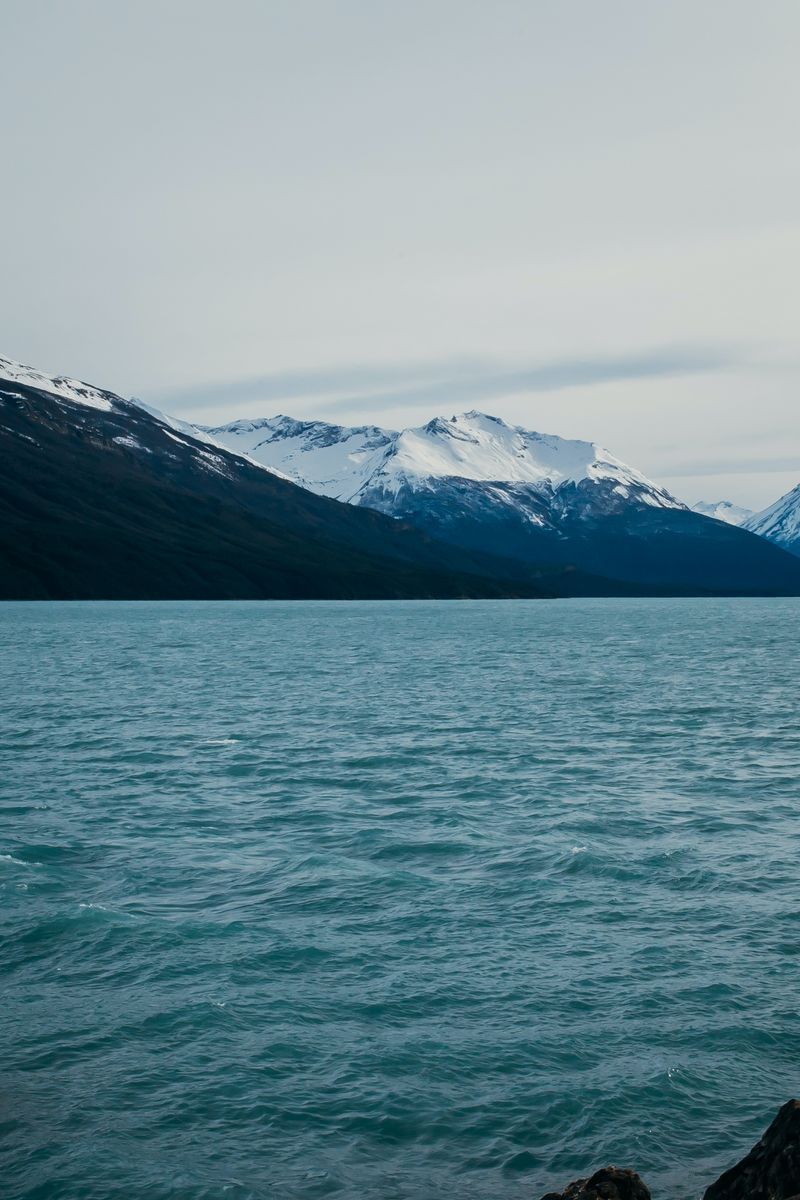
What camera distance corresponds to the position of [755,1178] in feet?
41.6

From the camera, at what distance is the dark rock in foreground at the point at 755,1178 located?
12281 millimetres

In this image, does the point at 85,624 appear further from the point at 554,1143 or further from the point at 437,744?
the point at 554,1143

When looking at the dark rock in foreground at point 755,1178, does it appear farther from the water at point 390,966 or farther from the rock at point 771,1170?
the water at point 390,966

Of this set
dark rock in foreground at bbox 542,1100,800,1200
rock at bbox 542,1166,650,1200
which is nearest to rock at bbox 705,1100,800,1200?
dark rock in foreground at bbox 542,1100,800,1200

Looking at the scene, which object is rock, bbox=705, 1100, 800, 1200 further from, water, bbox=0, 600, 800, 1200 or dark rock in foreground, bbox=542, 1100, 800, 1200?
water, bbox=0, 600, 800, 1200

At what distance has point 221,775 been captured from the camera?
44.1 m

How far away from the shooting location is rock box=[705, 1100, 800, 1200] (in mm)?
12227

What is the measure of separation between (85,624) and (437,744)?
147 meters

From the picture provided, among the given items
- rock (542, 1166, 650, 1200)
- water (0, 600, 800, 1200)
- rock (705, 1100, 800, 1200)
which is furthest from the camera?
water (0, 600, 800, 1200)

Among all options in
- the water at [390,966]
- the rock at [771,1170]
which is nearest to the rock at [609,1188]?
the rock at [771,1170]

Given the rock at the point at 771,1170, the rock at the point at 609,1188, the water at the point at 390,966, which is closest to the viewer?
the rock at the point at 771,1170

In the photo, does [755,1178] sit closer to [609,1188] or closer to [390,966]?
→ [609,1188]

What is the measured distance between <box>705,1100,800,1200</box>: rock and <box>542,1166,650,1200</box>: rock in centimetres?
108

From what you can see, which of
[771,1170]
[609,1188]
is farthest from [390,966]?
[771,1170]
